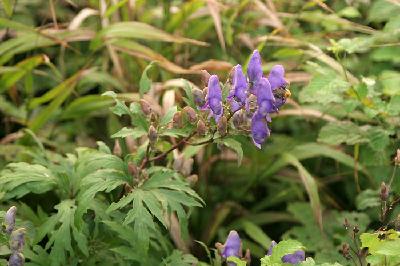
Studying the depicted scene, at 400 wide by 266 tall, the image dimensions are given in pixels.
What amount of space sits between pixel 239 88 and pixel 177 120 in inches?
7.4

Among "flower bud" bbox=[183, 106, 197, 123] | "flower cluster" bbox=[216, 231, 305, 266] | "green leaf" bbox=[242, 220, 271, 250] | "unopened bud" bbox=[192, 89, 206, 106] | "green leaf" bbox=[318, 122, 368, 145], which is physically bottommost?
"green leaf" bbox=[242, 220, 271, 250]

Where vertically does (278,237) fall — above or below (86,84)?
below

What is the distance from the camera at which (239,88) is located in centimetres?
174

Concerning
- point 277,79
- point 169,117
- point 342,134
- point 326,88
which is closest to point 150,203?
point 169,117

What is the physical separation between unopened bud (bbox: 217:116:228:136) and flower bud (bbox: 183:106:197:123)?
69 millimetres

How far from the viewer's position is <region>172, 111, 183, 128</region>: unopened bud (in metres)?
1.77

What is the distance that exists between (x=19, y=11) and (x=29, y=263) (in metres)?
1.78

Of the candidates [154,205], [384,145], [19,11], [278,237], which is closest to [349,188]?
[278,237]

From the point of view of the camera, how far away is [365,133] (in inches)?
96.4

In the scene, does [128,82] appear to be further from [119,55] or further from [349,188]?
[349,188]

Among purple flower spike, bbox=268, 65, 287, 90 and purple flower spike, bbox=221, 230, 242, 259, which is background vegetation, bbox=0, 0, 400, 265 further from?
purple flower spike, bbox=268, 65, 287, 90

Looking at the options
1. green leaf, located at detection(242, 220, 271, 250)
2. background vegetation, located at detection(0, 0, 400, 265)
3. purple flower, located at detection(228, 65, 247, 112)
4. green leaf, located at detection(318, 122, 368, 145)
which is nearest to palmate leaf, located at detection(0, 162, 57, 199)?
background vegetation, located at detection(0, 0, 400, 265)

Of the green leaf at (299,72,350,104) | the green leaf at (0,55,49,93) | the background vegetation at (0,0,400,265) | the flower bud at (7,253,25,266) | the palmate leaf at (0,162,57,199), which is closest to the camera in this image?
the flower bud at (7,253,25,266)

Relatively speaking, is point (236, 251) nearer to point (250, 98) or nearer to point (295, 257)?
point (295, 257)
